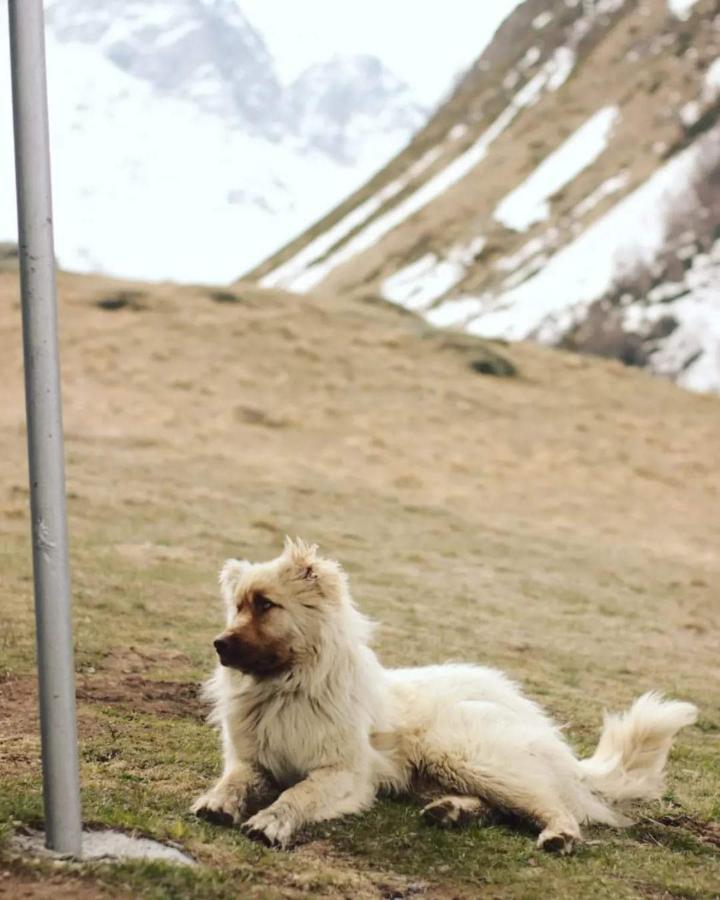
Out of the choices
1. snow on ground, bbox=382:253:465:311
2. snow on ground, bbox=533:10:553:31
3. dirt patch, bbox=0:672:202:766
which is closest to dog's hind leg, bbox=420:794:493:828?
dirt patch, bbox=0:672:202:766

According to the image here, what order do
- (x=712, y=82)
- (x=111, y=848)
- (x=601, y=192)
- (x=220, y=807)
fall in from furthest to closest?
(x=712, y=82)
(x=601, y=192)
(x=220, y=807)
(x=111, y=848)

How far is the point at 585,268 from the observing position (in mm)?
44438

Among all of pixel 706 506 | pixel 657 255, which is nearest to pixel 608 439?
pixel 706 506

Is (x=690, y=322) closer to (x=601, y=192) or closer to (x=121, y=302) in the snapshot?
(x=601, y=192)

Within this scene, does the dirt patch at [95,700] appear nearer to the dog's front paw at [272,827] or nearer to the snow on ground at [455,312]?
the dog's front paw at [272,827]

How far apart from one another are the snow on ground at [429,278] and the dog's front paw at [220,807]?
46752mm

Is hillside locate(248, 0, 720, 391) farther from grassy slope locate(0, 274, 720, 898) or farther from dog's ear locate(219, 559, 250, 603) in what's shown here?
dog's ear locate(219, 559, 250, 603)

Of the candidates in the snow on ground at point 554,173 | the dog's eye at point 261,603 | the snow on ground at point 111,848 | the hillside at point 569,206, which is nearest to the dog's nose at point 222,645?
the dog's eye at point 261,603

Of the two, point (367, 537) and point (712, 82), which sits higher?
point (712, 82)

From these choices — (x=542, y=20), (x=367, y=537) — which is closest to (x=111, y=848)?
(x=367, y=537)

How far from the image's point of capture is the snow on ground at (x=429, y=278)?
175 ft

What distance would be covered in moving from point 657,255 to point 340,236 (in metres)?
36.3

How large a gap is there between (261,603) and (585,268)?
40204 mm

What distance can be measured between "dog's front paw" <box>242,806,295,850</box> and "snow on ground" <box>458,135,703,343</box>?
37.1m
